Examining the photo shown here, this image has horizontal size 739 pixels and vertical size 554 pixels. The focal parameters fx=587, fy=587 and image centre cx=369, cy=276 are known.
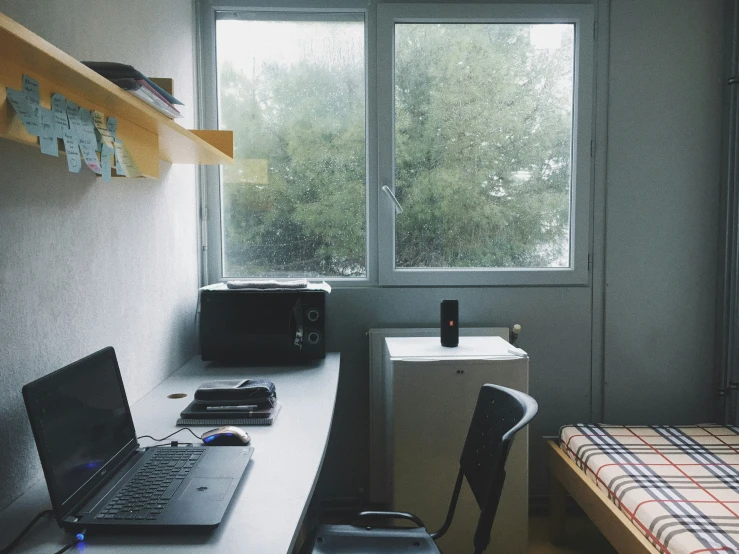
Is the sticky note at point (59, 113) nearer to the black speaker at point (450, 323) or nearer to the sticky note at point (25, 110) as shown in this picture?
the sticky note at point (25, 110)

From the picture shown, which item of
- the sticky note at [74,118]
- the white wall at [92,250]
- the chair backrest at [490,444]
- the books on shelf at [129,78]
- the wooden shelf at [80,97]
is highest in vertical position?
the books on shelf at [129,78]

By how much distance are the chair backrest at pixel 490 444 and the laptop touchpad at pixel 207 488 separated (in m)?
0.64

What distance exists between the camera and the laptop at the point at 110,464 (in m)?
1.09

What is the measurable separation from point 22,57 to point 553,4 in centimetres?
239

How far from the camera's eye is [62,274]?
4.90 feet

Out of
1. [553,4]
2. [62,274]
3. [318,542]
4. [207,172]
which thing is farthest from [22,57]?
[553,4]

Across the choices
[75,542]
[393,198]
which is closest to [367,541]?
[75,542]

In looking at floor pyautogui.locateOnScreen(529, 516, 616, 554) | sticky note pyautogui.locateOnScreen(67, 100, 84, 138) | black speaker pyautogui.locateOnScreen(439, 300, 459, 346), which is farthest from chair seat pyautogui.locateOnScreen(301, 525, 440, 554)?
sticky note pyautogui.locateOnScreen(67, 100, 84, 138)

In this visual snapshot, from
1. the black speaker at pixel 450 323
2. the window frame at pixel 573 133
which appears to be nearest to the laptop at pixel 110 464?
the black speaker at pixel 450 323

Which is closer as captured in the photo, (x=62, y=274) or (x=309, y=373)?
(x=62, y=274)

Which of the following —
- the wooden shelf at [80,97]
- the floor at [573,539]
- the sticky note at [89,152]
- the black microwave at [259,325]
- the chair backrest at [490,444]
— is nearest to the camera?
the wooden shelf at [80,97]

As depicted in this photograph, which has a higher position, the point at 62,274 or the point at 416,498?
the point at 62,274

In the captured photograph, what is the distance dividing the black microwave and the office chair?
0.79m

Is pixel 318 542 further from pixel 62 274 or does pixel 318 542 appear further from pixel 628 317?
pixel 628 317
